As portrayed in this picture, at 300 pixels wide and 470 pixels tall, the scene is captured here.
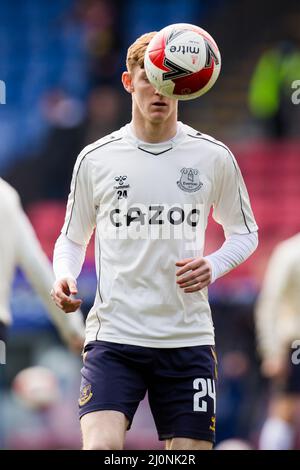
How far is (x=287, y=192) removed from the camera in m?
16.2

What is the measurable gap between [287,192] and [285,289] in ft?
17.7

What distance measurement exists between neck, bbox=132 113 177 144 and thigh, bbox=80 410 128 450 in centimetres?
124

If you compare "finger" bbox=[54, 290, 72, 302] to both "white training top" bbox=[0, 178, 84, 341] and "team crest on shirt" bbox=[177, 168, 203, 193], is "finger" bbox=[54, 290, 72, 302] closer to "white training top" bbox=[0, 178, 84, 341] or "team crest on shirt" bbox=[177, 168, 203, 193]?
"team crest on shirt" bbox=[177, 168, 203, 193]

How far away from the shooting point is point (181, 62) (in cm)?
560

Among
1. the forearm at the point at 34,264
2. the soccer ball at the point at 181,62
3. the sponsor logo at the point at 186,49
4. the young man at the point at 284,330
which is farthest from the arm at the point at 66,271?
the young man at the point at 284,330

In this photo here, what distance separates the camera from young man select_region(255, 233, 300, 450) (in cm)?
1084

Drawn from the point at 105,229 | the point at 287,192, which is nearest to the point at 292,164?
the point at 287,192

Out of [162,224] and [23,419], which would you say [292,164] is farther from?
[162,224]

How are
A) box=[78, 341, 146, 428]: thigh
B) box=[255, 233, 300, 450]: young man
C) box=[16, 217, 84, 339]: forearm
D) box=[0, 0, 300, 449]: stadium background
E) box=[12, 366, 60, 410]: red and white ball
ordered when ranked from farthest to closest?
box=[0, 0, 300, 449]: stadium background, box=[12, 366, 60, 410]: red and white ball, box=[255, 233, 300, 450]: young man, box=[16, 217, 84, 339]: forearm, box=[78, 341, 146, 428]: thigh

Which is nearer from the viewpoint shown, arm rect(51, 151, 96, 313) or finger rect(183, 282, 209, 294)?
finger rect(183, 282, 209, 294)

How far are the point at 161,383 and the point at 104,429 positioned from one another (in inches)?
14.6

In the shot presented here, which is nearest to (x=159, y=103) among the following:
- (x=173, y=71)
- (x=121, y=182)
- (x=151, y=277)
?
(x=173, y=71)

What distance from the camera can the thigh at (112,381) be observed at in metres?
5.47

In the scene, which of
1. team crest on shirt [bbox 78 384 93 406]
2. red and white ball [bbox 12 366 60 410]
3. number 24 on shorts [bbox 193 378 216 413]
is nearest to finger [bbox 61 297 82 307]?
team crest on shirt [bbox 78 384 93 406]
